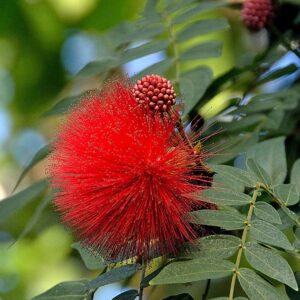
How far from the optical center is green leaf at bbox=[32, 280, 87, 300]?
1.41 m

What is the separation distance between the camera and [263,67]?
2109 millimetres

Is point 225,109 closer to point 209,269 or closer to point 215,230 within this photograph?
point 215,230

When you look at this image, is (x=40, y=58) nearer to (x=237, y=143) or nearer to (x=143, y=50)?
(x=143, y=50)

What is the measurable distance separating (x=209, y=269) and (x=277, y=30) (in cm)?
108

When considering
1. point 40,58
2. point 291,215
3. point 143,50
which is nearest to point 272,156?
point 291,215

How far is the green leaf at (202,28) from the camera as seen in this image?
76.5 inches

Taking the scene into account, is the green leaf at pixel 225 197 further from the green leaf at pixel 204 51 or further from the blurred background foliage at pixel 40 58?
the blurred background foliage at pixel 40 58

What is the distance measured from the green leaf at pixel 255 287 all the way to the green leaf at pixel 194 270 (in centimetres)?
2

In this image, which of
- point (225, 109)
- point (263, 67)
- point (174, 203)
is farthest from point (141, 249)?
point (263, 67)

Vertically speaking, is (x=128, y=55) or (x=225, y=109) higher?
(x=128, y=55)

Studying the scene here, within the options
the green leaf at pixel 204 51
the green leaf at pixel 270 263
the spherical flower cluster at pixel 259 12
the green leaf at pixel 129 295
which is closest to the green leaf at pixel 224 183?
the green leaf at pixel 270 263

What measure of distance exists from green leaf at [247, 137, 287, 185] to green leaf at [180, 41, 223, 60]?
326 millimetres

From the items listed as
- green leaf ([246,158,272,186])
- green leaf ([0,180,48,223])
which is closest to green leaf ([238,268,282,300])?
green leaf ([246,158,272,186])

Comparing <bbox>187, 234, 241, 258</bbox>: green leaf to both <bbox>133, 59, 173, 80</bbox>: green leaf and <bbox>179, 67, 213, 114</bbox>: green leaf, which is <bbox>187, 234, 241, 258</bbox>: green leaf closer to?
<bbox>179, 67, 213, 114</bbox>: green leaf
